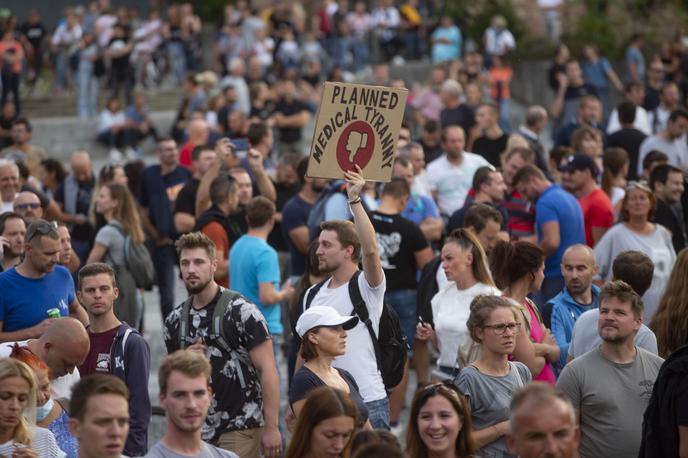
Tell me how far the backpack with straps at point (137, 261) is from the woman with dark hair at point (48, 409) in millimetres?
3931

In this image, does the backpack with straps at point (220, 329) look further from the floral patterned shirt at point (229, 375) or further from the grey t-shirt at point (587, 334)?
the grey t-shirt at point (587, 334)

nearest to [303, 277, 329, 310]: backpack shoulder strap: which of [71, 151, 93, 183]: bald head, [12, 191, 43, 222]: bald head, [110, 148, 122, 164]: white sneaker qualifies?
[12, 191, 43, 222]: bald head

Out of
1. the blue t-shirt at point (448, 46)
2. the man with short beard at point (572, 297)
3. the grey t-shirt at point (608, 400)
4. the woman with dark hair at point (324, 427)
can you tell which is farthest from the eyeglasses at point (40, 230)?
the blue t-shirt at point (448, 46)

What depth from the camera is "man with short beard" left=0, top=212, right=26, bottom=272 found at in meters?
9.22

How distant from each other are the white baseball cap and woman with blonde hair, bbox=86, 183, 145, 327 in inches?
139

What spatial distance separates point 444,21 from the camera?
30.6 metres

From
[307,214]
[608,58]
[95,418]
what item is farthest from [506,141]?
[608,58]

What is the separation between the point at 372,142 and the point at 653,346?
6.42 ft

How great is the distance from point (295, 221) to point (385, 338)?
11.6ft

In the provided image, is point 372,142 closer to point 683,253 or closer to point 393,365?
point 393,365

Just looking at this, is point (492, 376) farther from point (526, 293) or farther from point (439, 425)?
point (526, 293)

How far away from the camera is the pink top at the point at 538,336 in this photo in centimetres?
793

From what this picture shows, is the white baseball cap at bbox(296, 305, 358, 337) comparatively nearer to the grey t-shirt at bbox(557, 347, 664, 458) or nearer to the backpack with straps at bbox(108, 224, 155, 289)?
the grey t-shirt at bbox(557, 347, 664, 458)

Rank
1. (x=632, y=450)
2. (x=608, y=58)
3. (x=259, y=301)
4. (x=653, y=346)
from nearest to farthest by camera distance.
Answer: (x=632, y=450)
(x=653, y=346)
(x=259, y=301)
(x=608, y=58)
